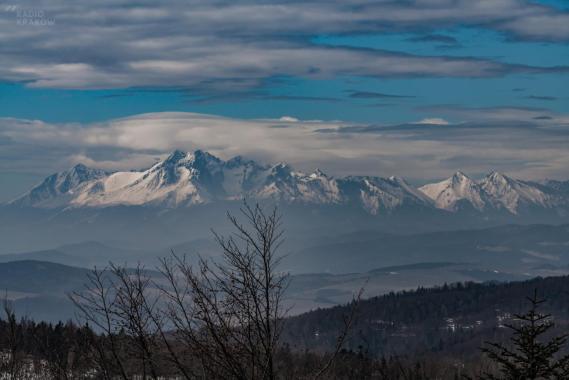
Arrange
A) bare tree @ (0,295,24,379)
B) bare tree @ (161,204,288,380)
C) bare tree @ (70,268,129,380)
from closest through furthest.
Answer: bare tree @ (161,204,288,380)
bare tree @ (70,268,129,380)
bare tree @ (0,295,24,379)

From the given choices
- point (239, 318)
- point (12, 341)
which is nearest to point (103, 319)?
point (239, 318)

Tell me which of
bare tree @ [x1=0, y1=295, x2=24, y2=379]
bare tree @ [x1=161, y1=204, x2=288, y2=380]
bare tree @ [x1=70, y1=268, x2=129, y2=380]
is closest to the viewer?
bare tree @ [x1=161, y1=204, x2=288, y2=380]

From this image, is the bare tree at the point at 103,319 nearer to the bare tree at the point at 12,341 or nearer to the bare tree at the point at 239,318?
the bare tree at the point at 239,318

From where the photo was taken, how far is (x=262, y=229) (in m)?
16.3

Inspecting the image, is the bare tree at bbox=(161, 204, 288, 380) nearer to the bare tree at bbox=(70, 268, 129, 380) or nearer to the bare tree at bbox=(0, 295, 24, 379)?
the bare tree at bbox=(70, 268, 129, 380)

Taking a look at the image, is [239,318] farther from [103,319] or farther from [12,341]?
[12,341]

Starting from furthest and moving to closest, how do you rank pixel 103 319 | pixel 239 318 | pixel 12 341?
1. pixel 12 341
2. pixel 103 319
3. pixel 239 318

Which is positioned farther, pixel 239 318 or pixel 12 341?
pixel 12 341

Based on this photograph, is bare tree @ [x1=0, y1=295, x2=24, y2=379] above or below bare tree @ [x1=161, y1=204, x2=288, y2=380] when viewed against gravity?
above

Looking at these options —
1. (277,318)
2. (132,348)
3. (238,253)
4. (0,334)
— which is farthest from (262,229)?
(0,334)

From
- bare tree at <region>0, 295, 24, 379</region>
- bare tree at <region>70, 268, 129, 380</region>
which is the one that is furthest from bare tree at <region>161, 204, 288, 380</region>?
bare tree at <region>0, 295, 24, 379</region>

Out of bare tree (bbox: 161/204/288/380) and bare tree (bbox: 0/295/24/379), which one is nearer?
bare tree (bbox: 161/204/288/380)

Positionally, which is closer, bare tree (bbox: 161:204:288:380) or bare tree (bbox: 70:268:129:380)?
bare tree (bbox: 161:204:288:380)

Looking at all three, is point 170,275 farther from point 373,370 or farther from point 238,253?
point 373,370
